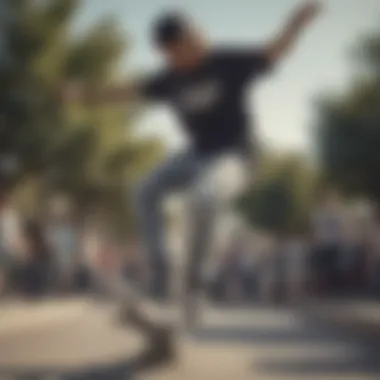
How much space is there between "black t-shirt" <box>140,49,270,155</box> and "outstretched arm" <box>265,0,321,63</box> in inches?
0.8

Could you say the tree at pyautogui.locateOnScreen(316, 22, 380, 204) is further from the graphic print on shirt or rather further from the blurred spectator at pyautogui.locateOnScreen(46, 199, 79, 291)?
the blurred spectator at pyautogui.locateOnScreen(46, 199, 79, 291)

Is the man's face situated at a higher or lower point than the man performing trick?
higher

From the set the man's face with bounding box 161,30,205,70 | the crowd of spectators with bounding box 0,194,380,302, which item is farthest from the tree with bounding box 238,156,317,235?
the man's face with bounding box 161,30,205,70

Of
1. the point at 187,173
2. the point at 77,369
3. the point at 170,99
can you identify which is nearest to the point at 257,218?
the point at 187,173

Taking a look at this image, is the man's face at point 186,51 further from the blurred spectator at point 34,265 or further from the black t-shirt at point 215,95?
the blurred spectator at point 34,265

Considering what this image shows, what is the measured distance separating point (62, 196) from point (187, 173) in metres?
0.35

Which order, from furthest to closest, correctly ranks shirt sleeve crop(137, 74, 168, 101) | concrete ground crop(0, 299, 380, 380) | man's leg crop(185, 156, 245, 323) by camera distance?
concrete ground crop(0, 299, 380, 380) → shirt sleeve crop(137, 74, 168, 101) → man's leg crop(185, 156, 245, 323)

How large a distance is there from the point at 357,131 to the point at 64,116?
641mm

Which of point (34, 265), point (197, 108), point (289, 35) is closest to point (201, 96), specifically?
point (197, 108)

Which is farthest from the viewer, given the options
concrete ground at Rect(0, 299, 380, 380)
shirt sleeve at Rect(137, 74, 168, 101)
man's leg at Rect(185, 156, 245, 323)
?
concrete ground at Rect(0, 299, 380, 380)

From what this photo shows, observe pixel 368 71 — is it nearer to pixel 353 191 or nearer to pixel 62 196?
pixel 353 191

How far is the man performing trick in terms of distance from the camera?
1.73 m

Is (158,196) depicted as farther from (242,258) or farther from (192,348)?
(192,348)

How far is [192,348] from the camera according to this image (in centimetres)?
193
